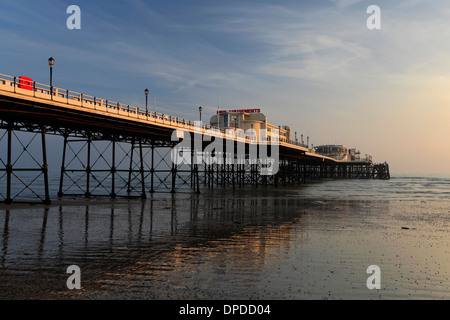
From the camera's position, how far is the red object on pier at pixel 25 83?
66.8ft

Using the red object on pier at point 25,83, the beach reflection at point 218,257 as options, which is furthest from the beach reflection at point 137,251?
the red object on pier at point 25,83

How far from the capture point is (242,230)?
680 inches

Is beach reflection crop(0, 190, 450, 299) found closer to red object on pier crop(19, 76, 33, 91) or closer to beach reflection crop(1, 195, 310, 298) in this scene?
beach reflection crop(1, 195, 310, 298)

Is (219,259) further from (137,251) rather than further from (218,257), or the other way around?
(137,251)

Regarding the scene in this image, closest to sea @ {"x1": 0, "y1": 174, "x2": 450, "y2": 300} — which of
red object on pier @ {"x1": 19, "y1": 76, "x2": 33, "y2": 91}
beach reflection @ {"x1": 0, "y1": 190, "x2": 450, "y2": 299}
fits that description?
beach reflection @ {"x1": 0, "y1": 190, "x2": 450, "y2": 299}

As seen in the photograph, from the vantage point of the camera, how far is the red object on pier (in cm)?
2037

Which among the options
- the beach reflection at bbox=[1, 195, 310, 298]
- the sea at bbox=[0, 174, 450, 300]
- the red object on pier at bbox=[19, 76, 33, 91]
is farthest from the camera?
the red object on pier at bbox=[19, 76, 33, 91]

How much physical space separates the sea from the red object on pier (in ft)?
23.8

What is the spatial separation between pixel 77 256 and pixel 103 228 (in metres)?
5.66

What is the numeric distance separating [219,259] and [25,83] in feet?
53.9

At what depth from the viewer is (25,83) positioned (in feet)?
68.3

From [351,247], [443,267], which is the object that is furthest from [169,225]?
[443,267]

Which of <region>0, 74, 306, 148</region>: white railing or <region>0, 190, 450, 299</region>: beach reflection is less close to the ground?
<region>0, 74, 306, 148</region>: white railing
